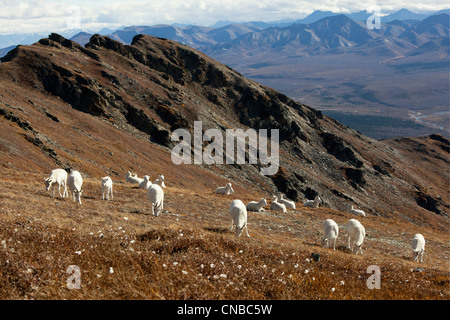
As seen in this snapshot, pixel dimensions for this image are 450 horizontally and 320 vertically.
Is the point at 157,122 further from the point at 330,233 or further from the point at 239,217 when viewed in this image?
the point at 330,233

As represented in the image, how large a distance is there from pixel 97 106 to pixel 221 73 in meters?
52.2

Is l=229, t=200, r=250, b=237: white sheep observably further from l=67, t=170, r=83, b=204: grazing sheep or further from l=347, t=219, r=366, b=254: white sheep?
l=67, t=170, r=83, b=204: grazing sheep

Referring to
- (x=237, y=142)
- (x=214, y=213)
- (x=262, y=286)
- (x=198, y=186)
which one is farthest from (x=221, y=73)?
(x=262, y=286)

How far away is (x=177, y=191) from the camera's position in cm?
3678

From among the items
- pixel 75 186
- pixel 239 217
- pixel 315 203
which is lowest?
pixel 315 203

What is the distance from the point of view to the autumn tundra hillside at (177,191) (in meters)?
9.52

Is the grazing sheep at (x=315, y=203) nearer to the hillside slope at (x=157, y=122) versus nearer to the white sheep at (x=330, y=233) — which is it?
the hillside slope at (x=157, y=122)

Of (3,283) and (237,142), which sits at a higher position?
(3,283)

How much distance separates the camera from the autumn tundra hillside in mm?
9523

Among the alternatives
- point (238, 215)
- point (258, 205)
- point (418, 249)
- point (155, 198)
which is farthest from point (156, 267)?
point (258, 205)

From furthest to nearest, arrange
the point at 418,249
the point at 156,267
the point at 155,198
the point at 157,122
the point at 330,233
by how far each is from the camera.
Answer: the point at 157,122
the point at 418,249
the point at 155,198
the point at 330,233
the point at 156,267

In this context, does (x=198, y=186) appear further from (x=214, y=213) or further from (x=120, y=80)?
(x=120, y=80)

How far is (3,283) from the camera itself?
317 inches

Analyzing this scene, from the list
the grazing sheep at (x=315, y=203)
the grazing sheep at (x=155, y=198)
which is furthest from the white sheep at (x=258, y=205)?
the grazing sheep at (x=315, y=203)
